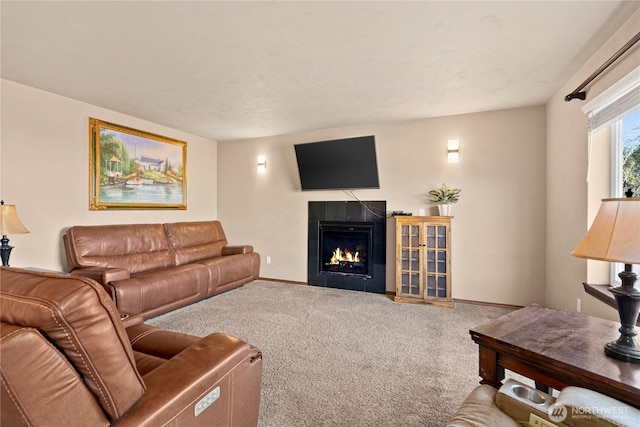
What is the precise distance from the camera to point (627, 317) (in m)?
1.22

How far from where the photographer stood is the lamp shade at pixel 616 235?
1.12 m

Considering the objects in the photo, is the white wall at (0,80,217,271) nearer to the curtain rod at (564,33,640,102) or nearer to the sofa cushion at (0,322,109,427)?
the sofa cushion at (0,322,109,427)

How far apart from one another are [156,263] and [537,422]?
4.13m

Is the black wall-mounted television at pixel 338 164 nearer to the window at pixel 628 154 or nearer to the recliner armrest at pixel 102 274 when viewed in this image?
the window at pixel 628 154

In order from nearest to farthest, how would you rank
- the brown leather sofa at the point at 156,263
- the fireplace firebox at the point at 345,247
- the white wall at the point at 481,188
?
the brown leather sofa at the point at 156,263 < the white wall at the point at 481,188 < the fireplace firebox at the point at 345,247

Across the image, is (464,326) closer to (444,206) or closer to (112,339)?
(444,206)

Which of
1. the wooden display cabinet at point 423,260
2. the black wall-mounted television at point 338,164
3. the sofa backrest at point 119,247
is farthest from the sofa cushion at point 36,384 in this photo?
the black wall-mounted television at point 338,164

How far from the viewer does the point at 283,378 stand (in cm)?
213

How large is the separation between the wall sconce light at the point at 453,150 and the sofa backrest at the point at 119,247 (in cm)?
402

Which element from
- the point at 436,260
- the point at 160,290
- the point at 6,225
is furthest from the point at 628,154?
the point at 6,225

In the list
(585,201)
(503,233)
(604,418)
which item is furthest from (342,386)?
(503,233)

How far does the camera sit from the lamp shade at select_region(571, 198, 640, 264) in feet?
3.68

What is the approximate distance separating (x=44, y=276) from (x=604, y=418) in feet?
5.75

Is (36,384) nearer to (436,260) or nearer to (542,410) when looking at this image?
(542,410)
